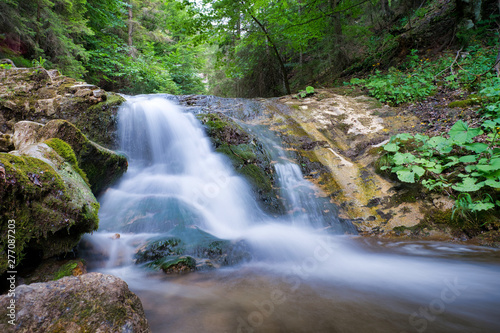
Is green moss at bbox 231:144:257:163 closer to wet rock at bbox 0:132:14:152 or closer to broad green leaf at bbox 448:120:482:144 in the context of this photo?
broad green leaf at bbox 448:120:482:144

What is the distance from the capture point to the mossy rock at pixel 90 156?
3.65m

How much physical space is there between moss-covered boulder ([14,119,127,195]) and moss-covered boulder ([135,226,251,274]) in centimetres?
173

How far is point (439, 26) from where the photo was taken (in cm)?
843

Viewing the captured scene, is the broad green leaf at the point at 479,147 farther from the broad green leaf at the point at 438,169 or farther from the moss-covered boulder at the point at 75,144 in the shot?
the moss-covered boulder at the point at 75,144

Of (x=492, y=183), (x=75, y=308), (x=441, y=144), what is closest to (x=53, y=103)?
(x=75, y=308)

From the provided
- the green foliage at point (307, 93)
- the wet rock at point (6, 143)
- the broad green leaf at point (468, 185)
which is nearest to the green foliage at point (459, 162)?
the broad green leaf at point (468, 185)

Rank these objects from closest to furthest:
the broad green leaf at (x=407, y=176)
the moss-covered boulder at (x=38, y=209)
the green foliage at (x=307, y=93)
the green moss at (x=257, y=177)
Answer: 1. the moss-covered boulder at (x=38, y=209)
2. the broad green leaf at (x=407, y=176)
3. the green moss at (x=257, y=177)
4. the green foliage at (x=307, y=93)

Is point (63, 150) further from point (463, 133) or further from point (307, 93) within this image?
point (307, 93)

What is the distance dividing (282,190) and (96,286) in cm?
384

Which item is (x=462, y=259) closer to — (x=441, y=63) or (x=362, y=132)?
(x=362, y=132)

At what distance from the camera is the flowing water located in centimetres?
193

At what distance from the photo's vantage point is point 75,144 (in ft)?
12.3

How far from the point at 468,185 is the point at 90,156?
5896 millimetres

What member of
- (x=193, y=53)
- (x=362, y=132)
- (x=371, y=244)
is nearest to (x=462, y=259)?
(x=371, y=244)
